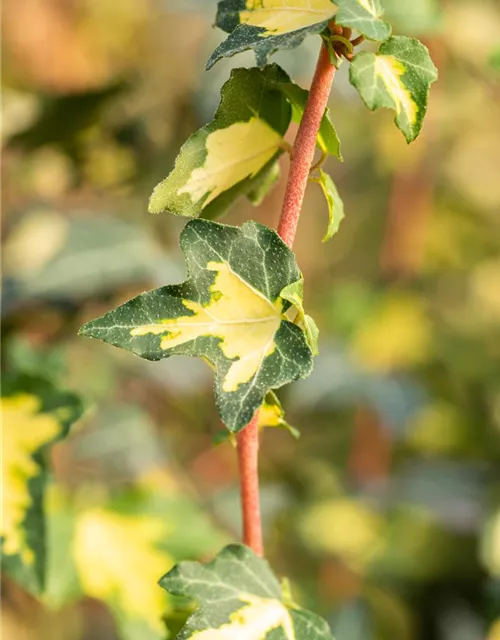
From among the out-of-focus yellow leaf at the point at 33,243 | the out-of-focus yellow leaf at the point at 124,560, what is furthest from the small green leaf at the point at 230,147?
the out-of-focus yellow leaf at the point at 33,243

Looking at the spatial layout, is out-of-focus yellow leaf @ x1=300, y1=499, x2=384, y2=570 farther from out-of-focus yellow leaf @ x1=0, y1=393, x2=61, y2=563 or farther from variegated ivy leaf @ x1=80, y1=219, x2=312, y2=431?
variegated ivy leaf @ x1=80, y1=219, x2=312, y2=431

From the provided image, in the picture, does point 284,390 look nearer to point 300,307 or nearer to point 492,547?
point 492,547

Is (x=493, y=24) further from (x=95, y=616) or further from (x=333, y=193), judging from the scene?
A: (x=95, y=616)

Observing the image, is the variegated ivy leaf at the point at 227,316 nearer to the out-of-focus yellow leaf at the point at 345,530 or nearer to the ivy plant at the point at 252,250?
the ivy plant at the point at 252,250

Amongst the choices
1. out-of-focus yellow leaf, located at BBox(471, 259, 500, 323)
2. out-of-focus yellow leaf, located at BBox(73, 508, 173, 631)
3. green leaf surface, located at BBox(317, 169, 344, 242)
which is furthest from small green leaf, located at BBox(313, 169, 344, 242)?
out-of-focus yellow leaf, located at BBox(471, 259, 500, 323)

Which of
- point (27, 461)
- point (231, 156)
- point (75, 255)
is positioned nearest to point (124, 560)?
point (27, 461)

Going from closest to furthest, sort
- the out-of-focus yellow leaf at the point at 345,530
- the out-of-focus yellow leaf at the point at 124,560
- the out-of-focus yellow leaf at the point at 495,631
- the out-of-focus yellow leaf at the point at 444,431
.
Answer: the out-of-focus yellow leaf at the point at 124,560
the out-of-focus yellow leaf at the point at 495,631
the out-of-focus yellow leaf at the point at 345,530
the out-of-focus yellow leaf at the point at 444,431

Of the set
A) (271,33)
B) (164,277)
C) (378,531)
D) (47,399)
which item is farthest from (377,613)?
(271,33)
